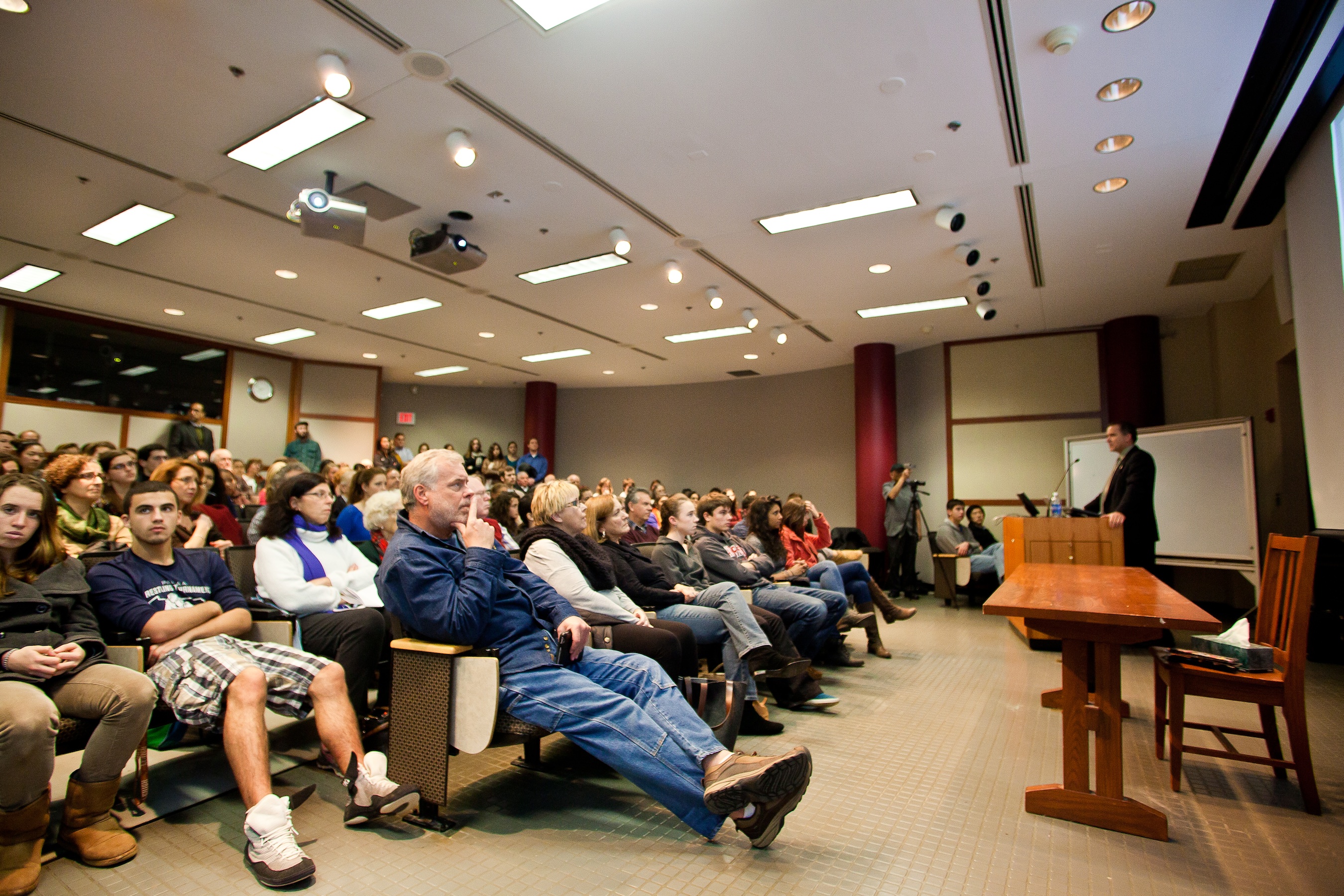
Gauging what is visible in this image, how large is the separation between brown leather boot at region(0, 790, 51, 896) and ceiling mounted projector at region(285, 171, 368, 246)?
366 cm

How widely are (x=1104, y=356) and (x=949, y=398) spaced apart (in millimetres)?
1733

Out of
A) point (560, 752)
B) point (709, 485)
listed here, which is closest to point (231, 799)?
point (560, 752)

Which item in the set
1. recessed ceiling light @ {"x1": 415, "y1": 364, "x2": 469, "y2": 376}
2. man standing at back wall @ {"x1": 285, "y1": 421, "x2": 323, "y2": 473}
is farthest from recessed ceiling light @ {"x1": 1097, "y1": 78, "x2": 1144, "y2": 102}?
man standing at back wall @ {"x1": 285, "y1": 421, "x2": 323, "y2": 473}

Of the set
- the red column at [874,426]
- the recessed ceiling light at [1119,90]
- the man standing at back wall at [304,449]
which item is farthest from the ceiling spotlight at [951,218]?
the man standing at back wall at [304,449]

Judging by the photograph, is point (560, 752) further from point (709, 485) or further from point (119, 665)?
point (709, 485)

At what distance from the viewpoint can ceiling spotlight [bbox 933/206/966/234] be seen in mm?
4719

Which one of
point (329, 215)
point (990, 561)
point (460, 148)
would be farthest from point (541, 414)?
point (460, 148)

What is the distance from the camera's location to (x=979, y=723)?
297 centimetres

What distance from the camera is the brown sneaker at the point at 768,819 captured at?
67.4 inches

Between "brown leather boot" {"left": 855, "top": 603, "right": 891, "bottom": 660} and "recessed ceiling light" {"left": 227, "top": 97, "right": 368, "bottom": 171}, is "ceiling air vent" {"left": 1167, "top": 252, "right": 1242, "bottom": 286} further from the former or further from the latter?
"recessed ceiling light" {"left": 227, "top": 97, "right": 368, "bottom": 171}

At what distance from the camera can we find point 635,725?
181 cm

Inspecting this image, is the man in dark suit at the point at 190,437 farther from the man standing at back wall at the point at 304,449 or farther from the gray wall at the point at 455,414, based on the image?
the gray wall at the point at 455,414

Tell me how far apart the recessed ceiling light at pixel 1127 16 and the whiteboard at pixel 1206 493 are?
12.3 ft

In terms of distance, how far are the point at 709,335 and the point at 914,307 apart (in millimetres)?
2517
